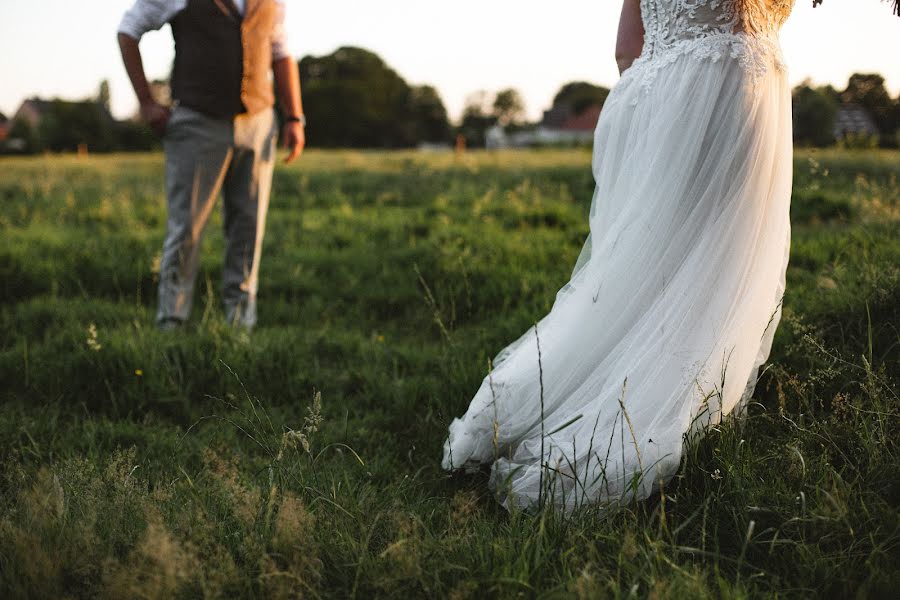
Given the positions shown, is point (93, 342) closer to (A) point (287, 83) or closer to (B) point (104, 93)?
(A) point (287, 83)

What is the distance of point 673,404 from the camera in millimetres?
2229

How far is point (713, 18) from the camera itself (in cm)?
241

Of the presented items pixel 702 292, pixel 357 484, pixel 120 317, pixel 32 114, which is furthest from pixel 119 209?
pixel 32 114

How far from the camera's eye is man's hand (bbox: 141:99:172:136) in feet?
13.0

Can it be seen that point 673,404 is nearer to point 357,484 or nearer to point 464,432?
point 464,432

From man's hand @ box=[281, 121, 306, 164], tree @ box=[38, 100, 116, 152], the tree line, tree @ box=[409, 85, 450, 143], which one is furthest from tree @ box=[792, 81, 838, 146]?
tree @ box=[409, 85, 450, 143]

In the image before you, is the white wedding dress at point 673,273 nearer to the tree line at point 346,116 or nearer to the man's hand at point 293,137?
the man's hand at point 293,137

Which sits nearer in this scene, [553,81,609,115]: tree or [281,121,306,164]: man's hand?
[281,121,306,164]: man's hand

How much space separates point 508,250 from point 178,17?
9.02 feet

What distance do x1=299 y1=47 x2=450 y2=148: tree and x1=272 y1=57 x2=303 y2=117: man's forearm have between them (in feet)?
207

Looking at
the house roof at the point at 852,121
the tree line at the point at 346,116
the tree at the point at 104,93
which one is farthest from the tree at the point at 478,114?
the house roof at the point at 852,121

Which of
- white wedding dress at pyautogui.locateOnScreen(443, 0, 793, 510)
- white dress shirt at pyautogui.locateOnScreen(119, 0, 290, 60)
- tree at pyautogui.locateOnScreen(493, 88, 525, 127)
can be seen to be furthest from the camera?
tree at pyautogui.locateOnScreen(493, 88, 525, 127)

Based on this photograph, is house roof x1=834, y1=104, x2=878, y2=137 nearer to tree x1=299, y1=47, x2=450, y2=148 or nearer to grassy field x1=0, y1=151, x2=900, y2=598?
grassy field x1=0, y1=151, x2=900, y2=598

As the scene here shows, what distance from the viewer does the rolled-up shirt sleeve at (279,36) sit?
4.32 metres
